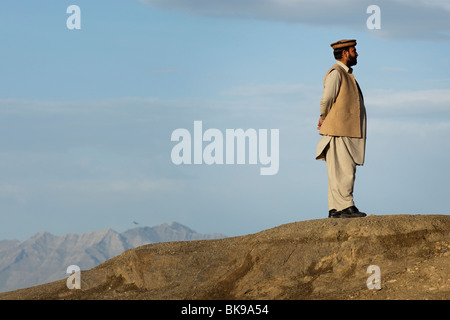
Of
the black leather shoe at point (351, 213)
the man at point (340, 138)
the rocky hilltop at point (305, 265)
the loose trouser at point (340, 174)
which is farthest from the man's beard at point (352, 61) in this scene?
the rocky hilltop at point (305, 265)

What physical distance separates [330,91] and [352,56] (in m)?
1.04

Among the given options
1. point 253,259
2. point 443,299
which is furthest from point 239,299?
point 443,299

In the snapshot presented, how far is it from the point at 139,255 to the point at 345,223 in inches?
169

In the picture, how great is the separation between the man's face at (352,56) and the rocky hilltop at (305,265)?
10.5ft

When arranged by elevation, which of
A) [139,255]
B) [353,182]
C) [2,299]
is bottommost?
[2,299]

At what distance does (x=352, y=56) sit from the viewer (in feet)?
51.2

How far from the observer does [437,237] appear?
542 inches

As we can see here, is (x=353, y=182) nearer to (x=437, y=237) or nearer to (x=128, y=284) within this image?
(x=437, y=237)

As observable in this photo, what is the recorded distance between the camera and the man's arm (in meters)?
15.1

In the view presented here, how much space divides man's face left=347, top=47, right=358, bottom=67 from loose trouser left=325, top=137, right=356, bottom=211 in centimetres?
165
